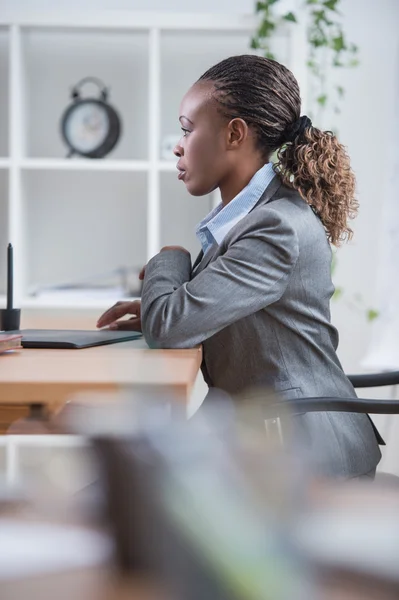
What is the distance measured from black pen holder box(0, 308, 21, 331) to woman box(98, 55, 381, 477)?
169mm

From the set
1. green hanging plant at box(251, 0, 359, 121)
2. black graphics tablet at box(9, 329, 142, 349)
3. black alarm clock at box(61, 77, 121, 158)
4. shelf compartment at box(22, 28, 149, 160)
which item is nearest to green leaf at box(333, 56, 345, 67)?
green hanging plant at box(251, 0, 359, 121)

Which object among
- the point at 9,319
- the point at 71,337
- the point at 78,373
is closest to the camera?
the point at 78,373

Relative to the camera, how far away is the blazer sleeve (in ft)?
4.84

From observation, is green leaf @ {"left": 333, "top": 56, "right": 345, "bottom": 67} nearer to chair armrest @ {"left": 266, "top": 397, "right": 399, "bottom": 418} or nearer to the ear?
the ear

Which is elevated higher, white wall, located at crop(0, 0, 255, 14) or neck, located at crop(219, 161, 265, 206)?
white wall, located at crop(0, 0, 255, 14)

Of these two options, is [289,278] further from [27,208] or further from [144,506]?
[27,208]

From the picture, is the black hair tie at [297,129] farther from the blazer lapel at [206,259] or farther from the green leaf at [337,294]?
the green leaf at [337,294]

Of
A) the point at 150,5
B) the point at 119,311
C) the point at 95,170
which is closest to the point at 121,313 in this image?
the point at 119,311

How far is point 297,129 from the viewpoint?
1.66m

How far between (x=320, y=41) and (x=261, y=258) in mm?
2078

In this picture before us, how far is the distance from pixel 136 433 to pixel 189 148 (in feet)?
4.21

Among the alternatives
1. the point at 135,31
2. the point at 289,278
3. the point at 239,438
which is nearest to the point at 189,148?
the point at 289,278

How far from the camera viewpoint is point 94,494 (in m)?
0.49

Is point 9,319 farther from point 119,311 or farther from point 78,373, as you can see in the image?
point 78,373
